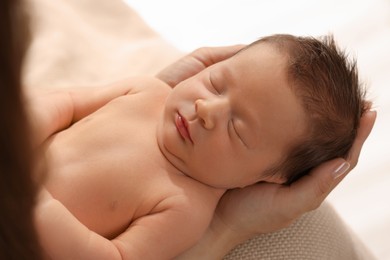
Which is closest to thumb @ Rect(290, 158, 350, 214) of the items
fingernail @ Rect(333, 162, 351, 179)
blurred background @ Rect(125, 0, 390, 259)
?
fingernail @ Rect(333, 162, 351, 179)

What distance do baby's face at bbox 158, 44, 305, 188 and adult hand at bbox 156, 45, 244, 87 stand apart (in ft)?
0.77

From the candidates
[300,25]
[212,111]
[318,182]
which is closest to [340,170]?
[318,182]

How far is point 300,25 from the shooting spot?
221 centimetres

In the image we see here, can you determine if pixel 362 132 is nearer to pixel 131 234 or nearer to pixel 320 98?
pixel 320 98

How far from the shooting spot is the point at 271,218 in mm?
1282

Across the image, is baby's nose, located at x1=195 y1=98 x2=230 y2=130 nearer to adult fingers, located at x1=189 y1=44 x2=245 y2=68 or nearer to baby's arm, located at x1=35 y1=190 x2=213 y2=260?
baby's arm, located at x1=35 y1=190 x2=213 y2=260

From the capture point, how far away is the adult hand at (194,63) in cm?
148

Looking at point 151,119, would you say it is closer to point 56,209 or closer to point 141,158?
point 141,158

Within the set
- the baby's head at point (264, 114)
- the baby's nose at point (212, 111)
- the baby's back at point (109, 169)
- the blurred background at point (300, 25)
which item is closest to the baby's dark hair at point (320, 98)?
the baby's head at point (264, 114)

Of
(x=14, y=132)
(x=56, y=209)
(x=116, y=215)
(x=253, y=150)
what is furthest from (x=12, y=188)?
(x=253, y=150)

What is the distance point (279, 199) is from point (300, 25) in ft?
3.55

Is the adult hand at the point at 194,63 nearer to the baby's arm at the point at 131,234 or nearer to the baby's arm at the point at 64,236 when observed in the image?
the baby's arm at the point at 131,234

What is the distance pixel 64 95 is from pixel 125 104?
0.13 meters

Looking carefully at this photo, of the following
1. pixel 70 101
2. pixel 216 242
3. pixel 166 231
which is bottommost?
pixel 216 242
